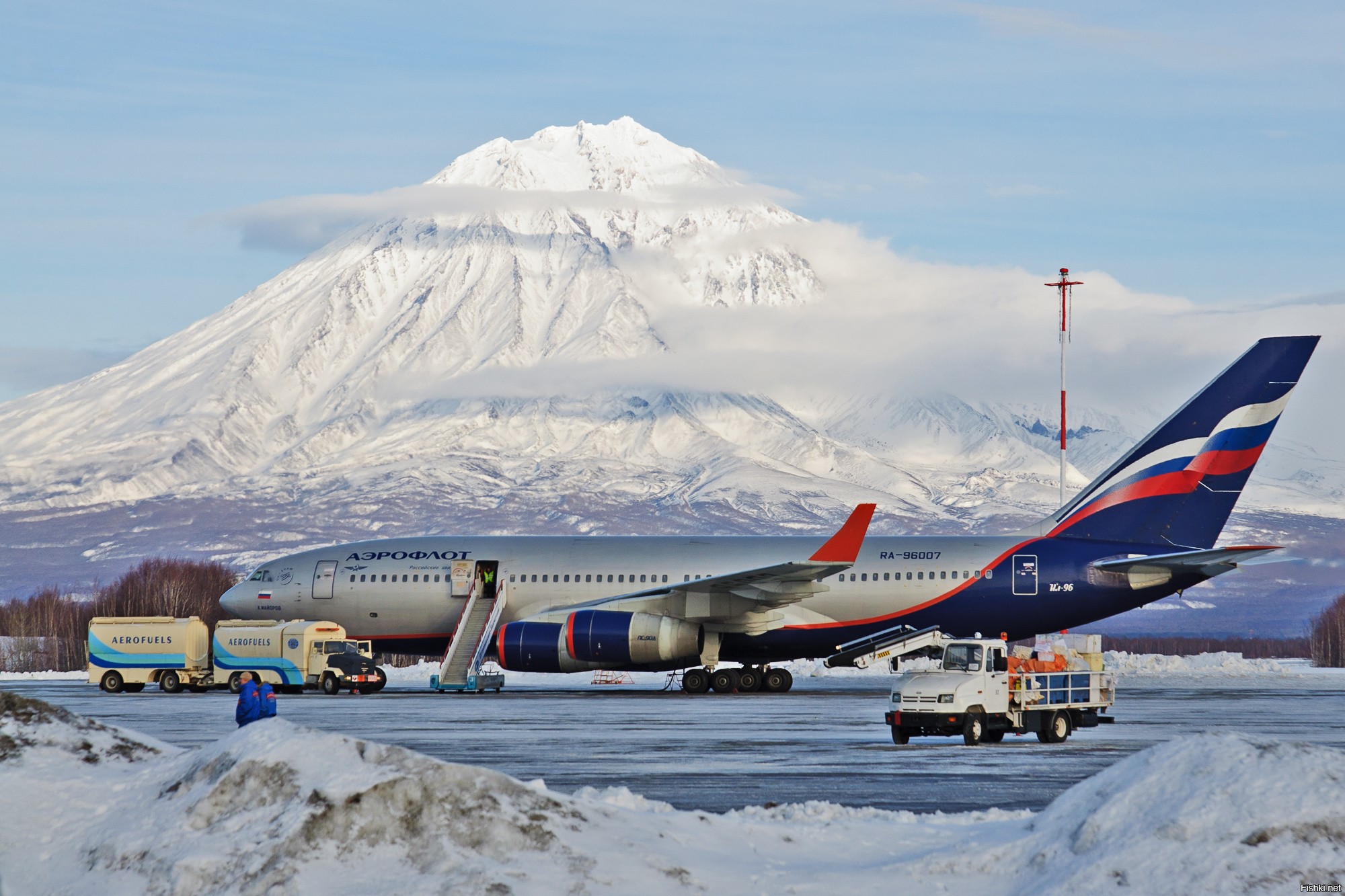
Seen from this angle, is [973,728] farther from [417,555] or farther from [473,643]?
[417,555]

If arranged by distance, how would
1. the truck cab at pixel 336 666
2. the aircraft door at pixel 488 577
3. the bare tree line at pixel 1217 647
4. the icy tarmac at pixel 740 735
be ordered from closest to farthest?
1. the icy tarmac at pixel 740 735
2. the truck cab at pixel 336 666
3. the aircraft door at pixel 488 577
4. the bare tree line at pixel 1217 647

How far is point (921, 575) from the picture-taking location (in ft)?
117

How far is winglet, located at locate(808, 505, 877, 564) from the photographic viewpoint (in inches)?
1339

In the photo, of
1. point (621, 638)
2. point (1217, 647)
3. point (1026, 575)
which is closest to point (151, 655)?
point (621, 638)

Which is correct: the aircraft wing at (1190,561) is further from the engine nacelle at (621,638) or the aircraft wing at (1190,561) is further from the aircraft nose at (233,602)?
the aircraft nose at (233,602)

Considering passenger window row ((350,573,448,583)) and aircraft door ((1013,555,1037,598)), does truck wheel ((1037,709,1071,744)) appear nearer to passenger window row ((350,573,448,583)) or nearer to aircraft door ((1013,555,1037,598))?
aircraft door ((1013,555,1037,598))

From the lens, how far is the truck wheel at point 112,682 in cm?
3834

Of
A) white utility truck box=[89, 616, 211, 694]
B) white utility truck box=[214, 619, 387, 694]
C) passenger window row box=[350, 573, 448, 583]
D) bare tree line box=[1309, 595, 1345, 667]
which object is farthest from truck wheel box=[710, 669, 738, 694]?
bare tree line box=[1309, 595, 1345, 667]

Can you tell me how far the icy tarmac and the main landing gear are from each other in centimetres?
A: 90

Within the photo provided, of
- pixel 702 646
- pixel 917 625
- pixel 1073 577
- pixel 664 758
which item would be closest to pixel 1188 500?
pixel 1073 577

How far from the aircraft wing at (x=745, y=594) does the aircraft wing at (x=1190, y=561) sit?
5.65 metres

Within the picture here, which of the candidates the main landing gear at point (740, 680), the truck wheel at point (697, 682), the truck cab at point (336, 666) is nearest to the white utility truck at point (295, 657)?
the truck cab at point (336, 666)

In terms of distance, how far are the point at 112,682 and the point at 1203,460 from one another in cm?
2739

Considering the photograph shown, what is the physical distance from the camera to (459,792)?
10398 millimetres
